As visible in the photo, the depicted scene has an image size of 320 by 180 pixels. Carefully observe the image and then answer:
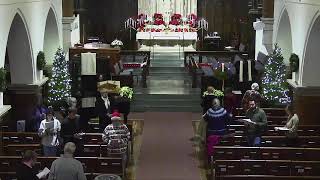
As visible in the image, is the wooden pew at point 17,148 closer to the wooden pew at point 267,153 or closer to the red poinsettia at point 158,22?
the wooden pew at point 267,153

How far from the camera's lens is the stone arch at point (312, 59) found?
17572mm

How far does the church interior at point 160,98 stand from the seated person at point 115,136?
0.03 meters

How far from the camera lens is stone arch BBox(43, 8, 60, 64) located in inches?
890

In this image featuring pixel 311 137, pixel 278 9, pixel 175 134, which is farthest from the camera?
pixel 278 9

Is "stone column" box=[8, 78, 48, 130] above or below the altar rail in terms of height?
below

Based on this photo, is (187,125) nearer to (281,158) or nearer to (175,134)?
(175,134)

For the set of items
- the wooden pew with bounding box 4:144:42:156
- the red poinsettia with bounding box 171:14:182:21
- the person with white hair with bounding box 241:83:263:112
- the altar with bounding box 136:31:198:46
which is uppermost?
the red poinsettia with bounding box 171:14:182:21

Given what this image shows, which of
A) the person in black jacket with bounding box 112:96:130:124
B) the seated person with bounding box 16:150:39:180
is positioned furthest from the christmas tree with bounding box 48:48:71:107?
the seated person with bounding box 16:150:39:180

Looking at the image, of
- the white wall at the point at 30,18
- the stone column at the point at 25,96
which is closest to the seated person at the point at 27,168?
the white wall at the point at 30,18

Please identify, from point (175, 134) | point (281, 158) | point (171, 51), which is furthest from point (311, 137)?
point (171, 51)

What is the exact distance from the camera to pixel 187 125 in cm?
2064

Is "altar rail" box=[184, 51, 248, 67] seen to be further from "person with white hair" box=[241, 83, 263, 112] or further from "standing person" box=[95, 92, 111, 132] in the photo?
"standing person" box=[95, 92, 111, 132]

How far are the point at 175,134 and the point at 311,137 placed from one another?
16.7ft

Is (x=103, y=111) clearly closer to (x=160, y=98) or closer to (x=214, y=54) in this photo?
(x=160, y=98)
